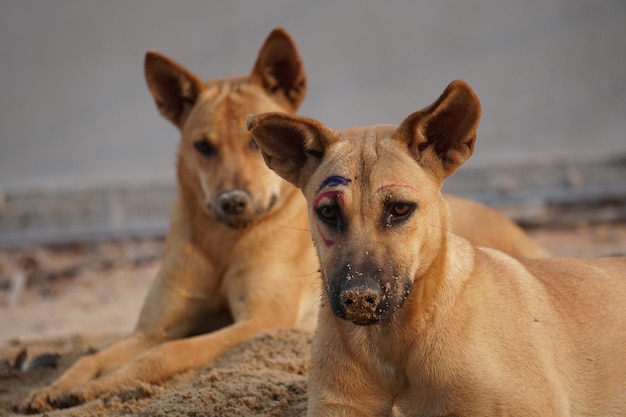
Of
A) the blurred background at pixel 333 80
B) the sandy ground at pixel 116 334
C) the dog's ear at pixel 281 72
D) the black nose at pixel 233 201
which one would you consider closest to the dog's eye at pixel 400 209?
the sandy ground at pixel 116 334

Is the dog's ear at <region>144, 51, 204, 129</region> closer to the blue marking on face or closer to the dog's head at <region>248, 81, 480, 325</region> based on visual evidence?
the dog's head at <region>248, 81, 480, 325</region>

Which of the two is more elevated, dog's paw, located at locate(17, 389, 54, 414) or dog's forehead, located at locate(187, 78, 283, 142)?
dog's forehead, located at locate(187, 78, 283, 142)

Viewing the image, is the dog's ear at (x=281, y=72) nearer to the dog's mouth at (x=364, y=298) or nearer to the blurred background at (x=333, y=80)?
the dog's mouth at (x=364, y=298)

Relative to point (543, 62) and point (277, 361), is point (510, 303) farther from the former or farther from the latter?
point (543, 62)

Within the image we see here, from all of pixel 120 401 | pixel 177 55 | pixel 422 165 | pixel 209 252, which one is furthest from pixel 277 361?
pixel 177 55

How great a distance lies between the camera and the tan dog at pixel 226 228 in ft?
18.4

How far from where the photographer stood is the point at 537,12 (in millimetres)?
10227

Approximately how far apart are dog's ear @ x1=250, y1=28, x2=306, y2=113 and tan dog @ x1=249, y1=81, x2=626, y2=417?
224 centimetres

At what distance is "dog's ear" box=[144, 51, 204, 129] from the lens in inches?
235

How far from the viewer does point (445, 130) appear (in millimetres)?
3729

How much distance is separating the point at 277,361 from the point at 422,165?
5.48 ft

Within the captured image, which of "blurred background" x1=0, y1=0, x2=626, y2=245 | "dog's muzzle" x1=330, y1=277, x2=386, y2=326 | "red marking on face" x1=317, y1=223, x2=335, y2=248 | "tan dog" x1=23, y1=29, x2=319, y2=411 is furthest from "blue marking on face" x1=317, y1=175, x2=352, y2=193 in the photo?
"blurred background" x1=0, y1=0, x2=626, y2=245

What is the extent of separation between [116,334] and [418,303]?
146 inches

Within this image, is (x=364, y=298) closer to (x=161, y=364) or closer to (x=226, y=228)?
(x=161, y=364)
